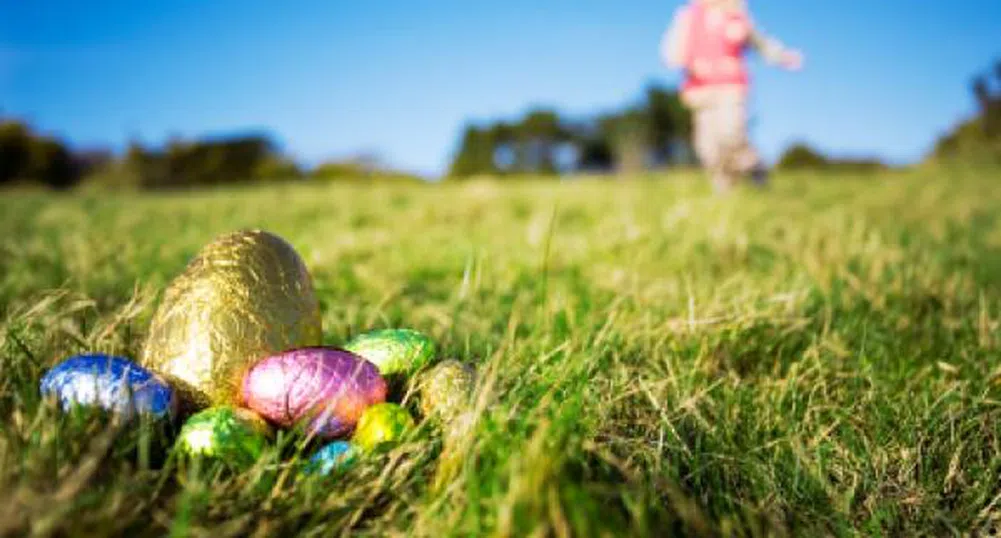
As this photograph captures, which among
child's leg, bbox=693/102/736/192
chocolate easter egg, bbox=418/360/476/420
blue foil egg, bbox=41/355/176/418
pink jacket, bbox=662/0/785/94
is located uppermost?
pink jacket, bbox=662/0/785/94

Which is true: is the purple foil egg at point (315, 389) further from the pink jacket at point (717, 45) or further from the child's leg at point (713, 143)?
the pink jacket at point (717, 45)

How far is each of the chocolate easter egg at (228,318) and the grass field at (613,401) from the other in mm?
161

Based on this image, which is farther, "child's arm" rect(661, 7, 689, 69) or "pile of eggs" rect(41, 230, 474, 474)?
"child's arm" rect(661, 7, 689, 69)

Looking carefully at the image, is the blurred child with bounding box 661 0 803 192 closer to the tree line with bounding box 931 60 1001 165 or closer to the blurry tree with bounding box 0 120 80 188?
the tree line with bounding box 931 60 1001 165

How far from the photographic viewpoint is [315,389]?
4.47 ft

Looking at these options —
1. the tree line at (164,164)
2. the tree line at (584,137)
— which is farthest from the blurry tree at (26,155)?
the tree line at (584,137)

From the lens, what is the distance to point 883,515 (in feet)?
4.30

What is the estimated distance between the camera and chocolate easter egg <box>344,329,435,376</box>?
155cm

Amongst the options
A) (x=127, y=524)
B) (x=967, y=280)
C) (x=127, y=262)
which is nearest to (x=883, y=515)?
(x=127, y=524)

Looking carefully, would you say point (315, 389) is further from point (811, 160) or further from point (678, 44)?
point (811, 160)

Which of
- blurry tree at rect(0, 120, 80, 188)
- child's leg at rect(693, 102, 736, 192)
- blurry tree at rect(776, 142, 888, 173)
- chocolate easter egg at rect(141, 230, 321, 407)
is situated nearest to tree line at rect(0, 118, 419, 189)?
blurry tree at rect(0, 120, 80, 188)

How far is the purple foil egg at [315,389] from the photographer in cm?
135

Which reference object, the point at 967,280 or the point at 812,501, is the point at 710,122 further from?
the point at 812,501

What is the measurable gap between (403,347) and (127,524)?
0.66 meters
